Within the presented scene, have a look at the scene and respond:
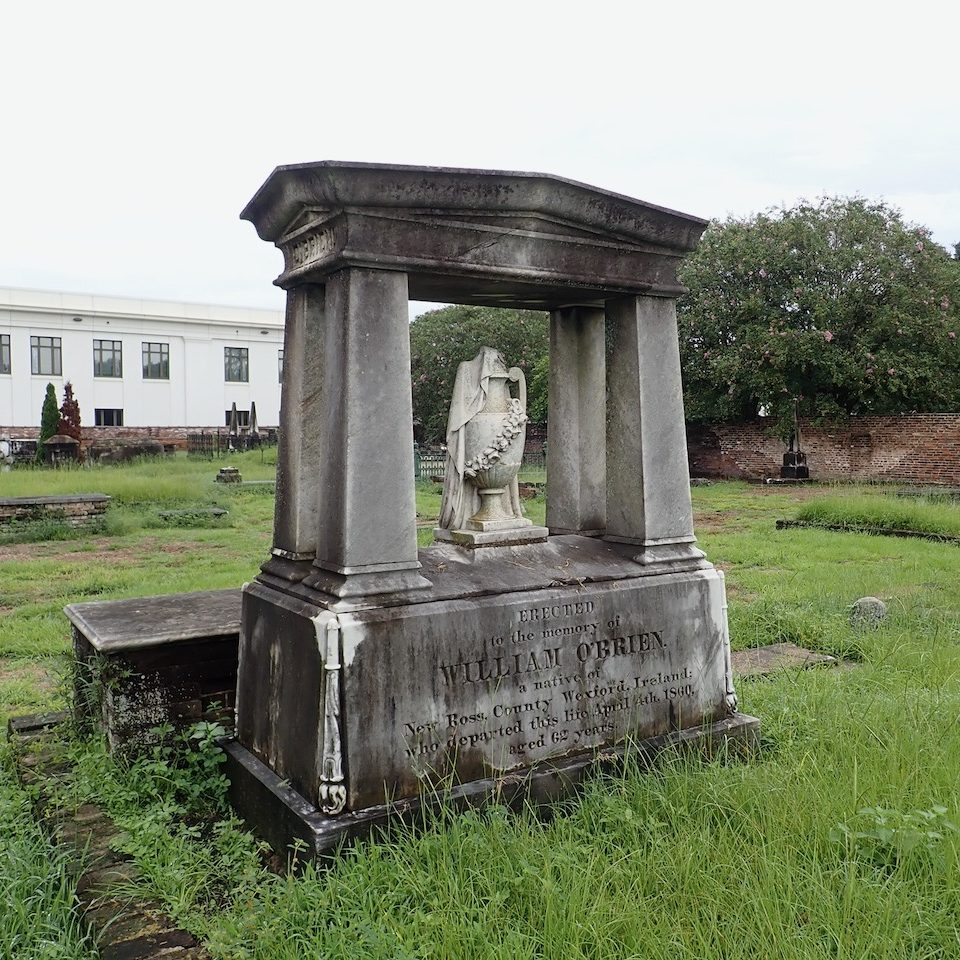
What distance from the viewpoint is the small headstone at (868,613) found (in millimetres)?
5690

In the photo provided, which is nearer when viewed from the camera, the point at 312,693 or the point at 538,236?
the point at 312,693

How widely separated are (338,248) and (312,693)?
148 cm

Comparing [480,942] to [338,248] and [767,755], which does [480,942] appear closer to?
[767,755]

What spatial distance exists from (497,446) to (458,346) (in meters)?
23.6

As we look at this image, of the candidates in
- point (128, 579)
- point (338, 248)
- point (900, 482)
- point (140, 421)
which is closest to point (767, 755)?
point (338, 248)

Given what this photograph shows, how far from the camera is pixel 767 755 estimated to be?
11.4 feet

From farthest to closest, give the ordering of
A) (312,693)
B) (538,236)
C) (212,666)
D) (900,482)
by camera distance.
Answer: (900,482) → (212,666) → (538,236) → (312,693)

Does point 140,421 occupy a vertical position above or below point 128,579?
above

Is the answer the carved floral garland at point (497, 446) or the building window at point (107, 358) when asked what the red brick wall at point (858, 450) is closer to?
the carved floral garland at point (497, 446)

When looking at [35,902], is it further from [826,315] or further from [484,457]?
[826,315]

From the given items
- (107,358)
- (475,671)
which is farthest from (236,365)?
(475,671)

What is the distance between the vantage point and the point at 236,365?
39.9 m

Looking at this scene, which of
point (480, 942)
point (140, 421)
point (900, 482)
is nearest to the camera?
point (480, 942)

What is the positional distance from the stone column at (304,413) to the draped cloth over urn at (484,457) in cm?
54
